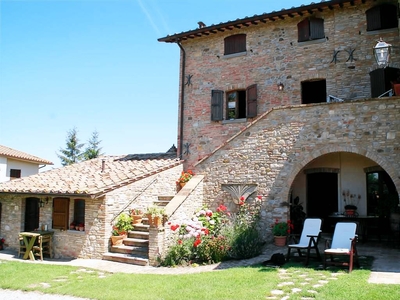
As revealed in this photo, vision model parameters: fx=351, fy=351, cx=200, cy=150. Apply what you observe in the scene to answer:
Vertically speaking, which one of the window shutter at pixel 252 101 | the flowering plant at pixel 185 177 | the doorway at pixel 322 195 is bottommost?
the doorway at pixel 322 195

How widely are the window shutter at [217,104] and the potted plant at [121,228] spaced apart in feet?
17.7

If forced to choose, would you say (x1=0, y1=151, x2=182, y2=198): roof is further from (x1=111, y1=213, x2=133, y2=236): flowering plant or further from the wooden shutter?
(x1=111, y1=213, x2=133, y2=236): flowering plant

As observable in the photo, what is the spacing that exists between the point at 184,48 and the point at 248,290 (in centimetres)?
1143

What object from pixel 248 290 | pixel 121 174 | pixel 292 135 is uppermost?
pixel 292 135

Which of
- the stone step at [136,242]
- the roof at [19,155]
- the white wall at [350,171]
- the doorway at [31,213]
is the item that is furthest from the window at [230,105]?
the roof at [19,155]

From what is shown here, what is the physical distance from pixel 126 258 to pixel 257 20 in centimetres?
965

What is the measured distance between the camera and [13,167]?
23031 mm

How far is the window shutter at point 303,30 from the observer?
1300 centimetres

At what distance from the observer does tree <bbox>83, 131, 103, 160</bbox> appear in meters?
36.9

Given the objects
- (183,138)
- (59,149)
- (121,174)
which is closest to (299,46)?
(183,138)

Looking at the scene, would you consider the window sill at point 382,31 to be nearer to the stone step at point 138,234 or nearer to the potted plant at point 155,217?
the potted plant at point 155,217

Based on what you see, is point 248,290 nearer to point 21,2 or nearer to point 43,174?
point 21,2

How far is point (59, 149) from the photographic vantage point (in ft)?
120

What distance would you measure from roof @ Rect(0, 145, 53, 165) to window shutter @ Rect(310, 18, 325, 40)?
18.8 meters
